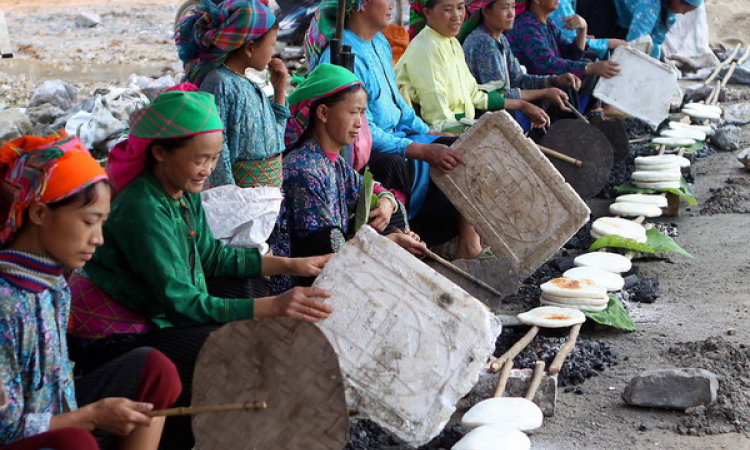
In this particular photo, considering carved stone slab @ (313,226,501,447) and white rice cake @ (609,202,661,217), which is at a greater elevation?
carved stone slab @ (313,226,501,447)

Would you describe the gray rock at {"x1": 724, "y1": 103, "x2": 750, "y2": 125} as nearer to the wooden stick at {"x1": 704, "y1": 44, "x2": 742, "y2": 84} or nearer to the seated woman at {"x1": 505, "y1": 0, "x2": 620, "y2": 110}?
the wooden stick at {"x1": 704, "y1": 44, "x2": 742, "y2": 84}

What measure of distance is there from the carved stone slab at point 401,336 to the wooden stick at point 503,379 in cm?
54

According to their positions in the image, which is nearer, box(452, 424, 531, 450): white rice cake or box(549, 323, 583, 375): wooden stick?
box(452, 424, 531, 450): white rice cake

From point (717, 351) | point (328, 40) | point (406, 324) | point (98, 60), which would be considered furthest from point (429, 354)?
point (98, 60)

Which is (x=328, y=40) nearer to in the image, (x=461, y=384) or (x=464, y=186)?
(x=464, y=186)

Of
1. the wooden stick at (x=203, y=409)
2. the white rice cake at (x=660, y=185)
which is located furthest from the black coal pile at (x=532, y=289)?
the wooden stick at (x=203, y=409)

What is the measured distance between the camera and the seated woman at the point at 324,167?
14.0 ft

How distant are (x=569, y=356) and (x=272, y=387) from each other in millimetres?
2016

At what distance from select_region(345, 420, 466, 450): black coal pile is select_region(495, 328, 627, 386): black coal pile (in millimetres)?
701

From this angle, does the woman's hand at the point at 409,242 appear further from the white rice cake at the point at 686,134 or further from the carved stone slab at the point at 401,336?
the white rice cake at the point at 686,134

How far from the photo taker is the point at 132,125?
3221mm

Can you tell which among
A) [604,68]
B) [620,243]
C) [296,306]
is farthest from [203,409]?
[604,68]

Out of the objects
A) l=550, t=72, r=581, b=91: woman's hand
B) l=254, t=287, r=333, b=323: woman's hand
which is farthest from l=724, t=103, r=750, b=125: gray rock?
l=254, t=287, r=333, b=323: woman's hand

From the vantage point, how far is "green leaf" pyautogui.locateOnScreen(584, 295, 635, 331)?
184 inches
